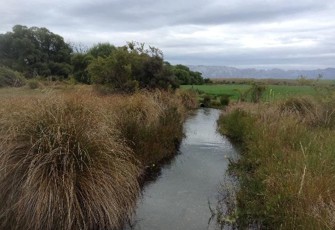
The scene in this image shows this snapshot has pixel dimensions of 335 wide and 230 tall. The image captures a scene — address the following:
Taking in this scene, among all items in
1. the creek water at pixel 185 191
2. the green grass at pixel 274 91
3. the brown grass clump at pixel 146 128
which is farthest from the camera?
the green grass at pixel 274 91

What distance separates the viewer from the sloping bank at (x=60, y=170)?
570 centimetres

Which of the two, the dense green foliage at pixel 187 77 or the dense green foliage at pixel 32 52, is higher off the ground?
the dense green foliage at pixel 32 52

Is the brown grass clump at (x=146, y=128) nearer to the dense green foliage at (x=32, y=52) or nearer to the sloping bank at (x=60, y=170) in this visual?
the sloping bank at (x=60, y=170)

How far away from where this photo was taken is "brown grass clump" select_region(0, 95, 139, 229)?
5.69 m

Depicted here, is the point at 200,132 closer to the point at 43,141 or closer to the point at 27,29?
the point at 43,141

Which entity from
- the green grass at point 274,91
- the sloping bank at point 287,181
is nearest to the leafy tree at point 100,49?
the green grass at point 274,91

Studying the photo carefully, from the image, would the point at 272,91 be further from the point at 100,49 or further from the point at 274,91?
the point at 100,49

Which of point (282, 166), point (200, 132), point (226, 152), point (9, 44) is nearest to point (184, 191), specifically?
point (282, 166)

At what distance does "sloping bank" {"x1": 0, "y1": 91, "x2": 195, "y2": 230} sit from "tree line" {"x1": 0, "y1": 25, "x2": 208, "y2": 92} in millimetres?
13264

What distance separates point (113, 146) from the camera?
7.12m

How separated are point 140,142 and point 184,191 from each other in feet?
6.83

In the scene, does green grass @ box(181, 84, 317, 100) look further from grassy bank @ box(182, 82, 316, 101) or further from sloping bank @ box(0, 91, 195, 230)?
sloping bank @ box(0, 91, 195, 230)

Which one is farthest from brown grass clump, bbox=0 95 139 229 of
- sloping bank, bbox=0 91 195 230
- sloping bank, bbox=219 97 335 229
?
sloping bank, bbox=219 97 335 229

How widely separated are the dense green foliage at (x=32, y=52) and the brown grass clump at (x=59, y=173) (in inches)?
1771
